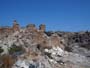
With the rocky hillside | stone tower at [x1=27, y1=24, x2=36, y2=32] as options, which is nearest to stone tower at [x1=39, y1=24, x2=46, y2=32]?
the rocky hillside

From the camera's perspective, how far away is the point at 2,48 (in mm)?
27109

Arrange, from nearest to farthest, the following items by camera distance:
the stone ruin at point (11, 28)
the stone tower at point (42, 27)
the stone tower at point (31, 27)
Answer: the stone ruin at point (11, 28) < the stone tower at point (31, 27) < the stone tower at point (42, 27)

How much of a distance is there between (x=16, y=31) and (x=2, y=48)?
30.1 feet

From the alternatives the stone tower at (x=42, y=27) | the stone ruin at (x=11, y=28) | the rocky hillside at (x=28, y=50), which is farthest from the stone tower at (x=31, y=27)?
the stone tower at (x=42, y=27)

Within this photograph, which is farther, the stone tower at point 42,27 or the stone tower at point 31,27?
the stone tower at point 42,27

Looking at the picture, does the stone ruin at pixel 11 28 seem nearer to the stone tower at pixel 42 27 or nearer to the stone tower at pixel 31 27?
the stone tower at pixel 31 27

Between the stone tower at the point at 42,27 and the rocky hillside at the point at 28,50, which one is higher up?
the stone tower at the point at 42,27

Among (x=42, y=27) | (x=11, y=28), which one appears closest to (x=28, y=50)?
(x=11, y=28)

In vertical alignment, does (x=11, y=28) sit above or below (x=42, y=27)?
below

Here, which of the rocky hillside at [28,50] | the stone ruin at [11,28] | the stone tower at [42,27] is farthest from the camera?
the stone tower at [42,27]

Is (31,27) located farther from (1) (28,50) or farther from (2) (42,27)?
(1) (28,50)

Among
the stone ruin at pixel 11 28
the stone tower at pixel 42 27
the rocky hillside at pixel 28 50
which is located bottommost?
the rocky hillside at pixel 28 50

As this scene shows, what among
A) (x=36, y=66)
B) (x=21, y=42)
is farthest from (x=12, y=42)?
(x=36, y=66)

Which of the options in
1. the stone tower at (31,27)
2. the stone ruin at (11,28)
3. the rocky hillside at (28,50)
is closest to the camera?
the rocky hillside at (28,50)
